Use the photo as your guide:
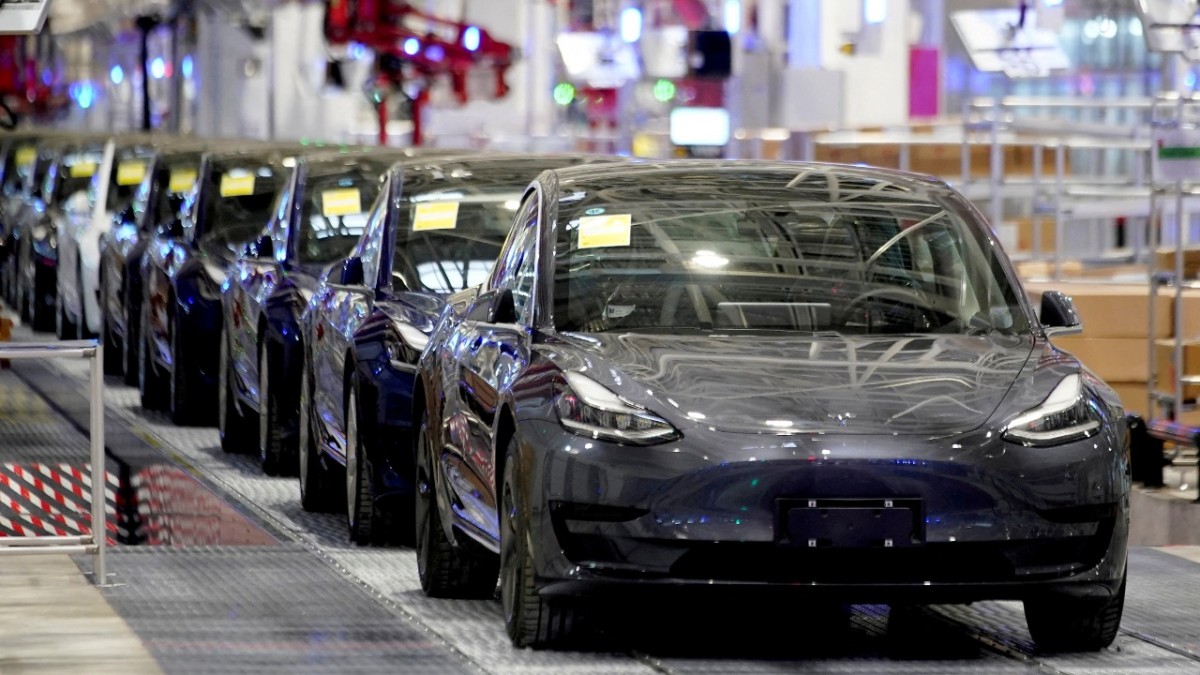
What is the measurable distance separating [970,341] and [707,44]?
21.7 metres

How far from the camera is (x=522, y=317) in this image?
25.9 ft

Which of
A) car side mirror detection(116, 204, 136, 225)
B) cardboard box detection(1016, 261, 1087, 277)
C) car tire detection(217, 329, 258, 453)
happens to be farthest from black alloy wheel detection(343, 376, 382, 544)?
cardboard box detection(1016, 261, 1087, 277)

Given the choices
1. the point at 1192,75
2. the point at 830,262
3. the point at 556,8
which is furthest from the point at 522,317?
the point at 556,8

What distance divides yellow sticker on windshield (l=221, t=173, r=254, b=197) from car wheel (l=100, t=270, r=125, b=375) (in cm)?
293

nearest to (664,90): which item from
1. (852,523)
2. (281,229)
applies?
(281,229)

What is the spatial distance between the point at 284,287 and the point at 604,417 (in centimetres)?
628

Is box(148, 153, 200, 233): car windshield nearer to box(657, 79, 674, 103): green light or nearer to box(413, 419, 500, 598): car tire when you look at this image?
box(413, 419, 500, 598): car tire

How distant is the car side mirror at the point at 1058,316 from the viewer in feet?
26.3

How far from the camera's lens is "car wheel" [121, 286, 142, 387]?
1817 cm

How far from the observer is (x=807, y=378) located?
Result: 723 centimetres

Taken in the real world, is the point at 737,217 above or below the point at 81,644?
above

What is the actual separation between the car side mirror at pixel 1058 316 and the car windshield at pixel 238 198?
9.22 meters

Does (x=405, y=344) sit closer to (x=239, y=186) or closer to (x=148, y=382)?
(x=239, y=186)

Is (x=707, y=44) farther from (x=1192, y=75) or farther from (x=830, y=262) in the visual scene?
(x=830, y=262)
